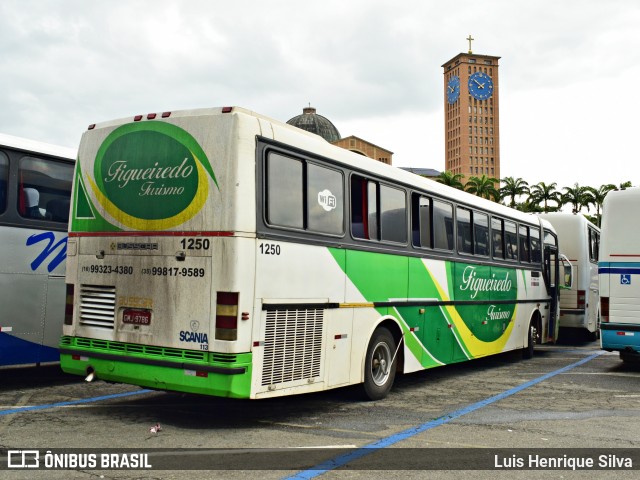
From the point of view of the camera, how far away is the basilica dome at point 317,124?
11606cm

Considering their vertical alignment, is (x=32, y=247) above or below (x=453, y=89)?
below

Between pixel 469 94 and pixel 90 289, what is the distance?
553 ft

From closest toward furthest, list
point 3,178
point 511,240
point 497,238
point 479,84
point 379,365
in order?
point 3,178 → point 379,365 → point 497,238 → point 511,240 → point 479,84

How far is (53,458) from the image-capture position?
5.52m

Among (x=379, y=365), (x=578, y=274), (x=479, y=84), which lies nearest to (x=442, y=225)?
(x=379, y=365)

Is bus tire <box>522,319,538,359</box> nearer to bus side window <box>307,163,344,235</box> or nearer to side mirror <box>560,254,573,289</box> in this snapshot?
side mirror <box>560,254,573,289</box>

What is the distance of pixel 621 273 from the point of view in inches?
463

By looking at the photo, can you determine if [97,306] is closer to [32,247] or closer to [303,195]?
[32,247]

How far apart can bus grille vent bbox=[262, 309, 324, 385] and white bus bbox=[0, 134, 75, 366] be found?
12.4 feet

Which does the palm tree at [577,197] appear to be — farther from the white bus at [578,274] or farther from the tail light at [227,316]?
the tail light at [227,316]

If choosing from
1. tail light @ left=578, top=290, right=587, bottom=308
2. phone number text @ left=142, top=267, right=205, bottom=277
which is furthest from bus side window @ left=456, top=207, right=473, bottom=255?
tail light @ left=578, top=290, right=587, bottom=308

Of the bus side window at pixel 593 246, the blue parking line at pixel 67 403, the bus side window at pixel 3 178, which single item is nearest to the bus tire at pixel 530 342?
the bus side window at pixel 593 246

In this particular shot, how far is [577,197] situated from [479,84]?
102420 mm

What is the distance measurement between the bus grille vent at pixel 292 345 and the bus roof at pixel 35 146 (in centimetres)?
434
